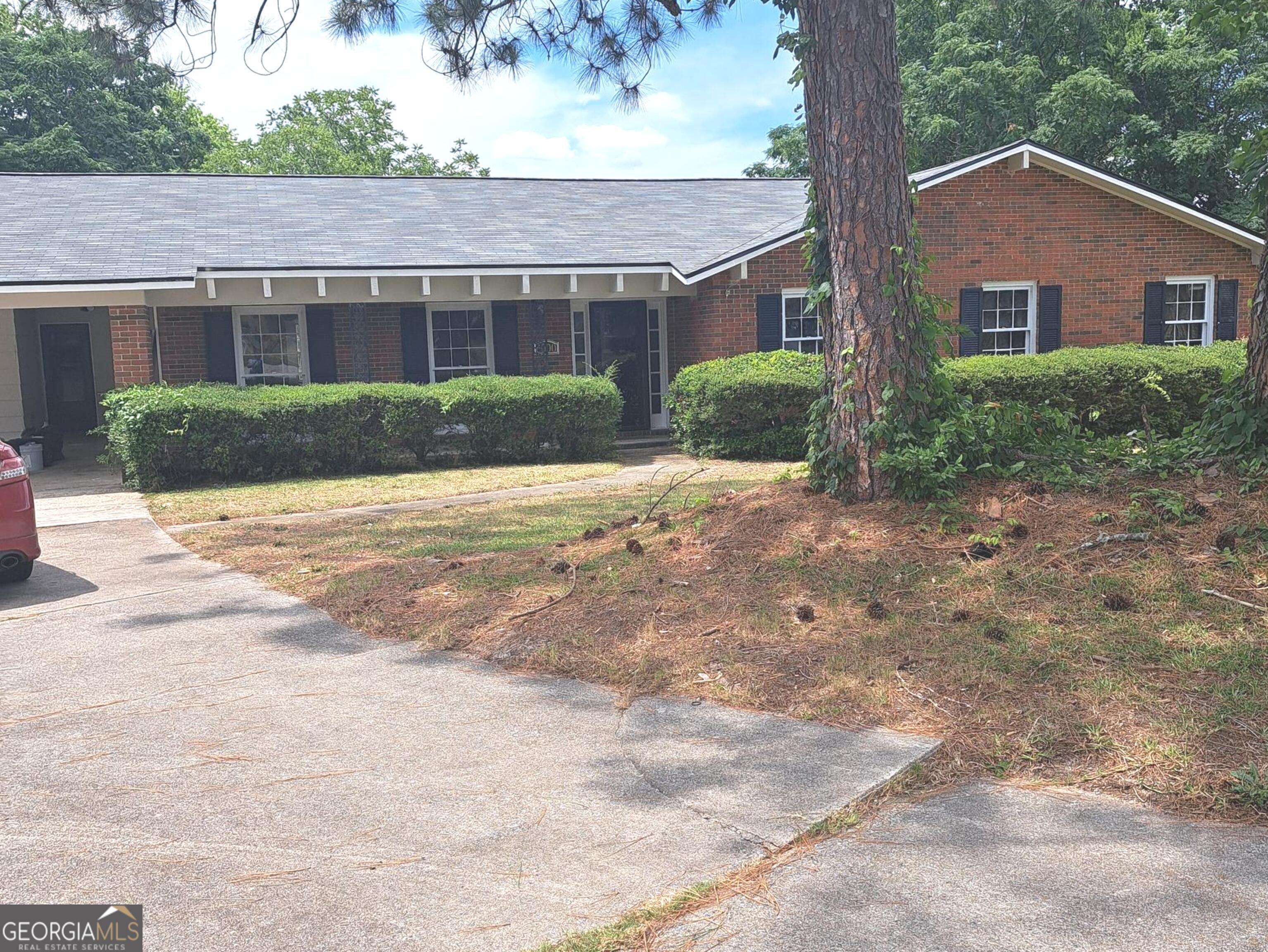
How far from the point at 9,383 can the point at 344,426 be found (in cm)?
756

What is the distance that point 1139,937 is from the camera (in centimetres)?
287

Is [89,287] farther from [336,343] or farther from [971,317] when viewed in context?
[971,317]

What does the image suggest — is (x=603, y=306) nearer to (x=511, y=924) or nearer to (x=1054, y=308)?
(x=1054, y=308)

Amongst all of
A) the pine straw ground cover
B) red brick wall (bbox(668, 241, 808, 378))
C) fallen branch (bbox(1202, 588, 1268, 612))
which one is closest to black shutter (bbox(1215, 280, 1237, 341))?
red brick wall (bbox(668, 241, 808, 378))

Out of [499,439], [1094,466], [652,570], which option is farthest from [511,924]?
[499,439]

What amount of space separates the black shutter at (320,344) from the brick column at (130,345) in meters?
2.86

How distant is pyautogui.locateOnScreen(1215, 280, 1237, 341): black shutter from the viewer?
1884cm

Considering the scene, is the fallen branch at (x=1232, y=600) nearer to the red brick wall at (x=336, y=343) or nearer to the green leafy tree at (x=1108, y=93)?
the red brick wall at (x=336, y=343)

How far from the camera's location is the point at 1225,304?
18844mm

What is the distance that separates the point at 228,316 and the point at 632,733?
13964mm

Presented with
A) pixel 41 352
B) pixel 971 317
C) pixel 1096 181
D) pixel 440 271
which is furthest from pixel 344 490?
pixel 1096 181

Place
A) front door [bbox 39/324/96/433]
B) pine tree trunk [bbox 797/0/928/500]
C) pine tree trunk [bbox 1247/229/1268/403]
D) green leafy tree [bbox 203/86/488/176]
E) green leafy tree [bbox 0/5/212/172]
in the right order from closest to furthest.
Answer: pine tree trunk [bbox 1247/229/1268/403] < pine tree trunk [bbox 797/0/928/500] < front door [bbox 39/324/96/433] < green leafy tree [bbox 0/5/212/172] < green leafy tree [bbox 203/86/488/176]

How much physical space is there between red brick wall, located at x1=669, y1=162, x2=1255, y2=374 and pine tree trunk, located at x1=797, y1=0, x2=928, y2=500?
1022 centimetres

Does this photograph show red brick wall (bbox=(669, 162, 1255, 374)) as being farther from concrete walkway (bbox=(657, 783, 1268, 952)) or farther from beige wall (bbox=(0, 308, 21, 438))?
concrete walkway (bbox=(657, 783, 1268, 952))
